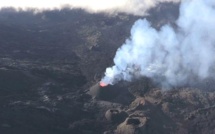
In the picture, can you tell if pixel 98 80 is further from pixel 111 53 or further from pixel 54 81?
pixel 111 53

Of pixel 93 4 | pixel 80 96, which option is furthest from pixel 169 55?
pixel 93 4

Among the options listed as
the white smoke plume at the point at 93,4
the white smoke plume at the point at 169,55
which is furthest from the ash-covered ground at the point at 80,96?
the white smoke plume at the point at 93,4

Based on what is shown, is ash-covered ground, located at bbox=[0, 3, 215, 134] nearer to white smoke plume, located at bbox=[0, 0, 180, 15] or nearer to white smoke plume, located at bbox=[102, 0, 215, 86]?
white smoke plume, located at bbox=[102, 0, 215, 86]

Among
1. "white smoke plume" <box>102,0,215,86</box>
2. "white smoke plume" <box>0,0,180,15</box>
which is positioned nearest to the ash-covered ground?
"white smoke plume" <box>102,0,215,86</box>

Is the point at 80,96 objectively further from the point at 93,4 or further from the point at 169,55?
the point at 93,4

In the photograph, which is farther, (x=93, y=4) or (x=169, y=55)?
(x=93, y=4)

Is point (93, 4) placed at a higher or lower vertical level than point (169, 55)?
higher
